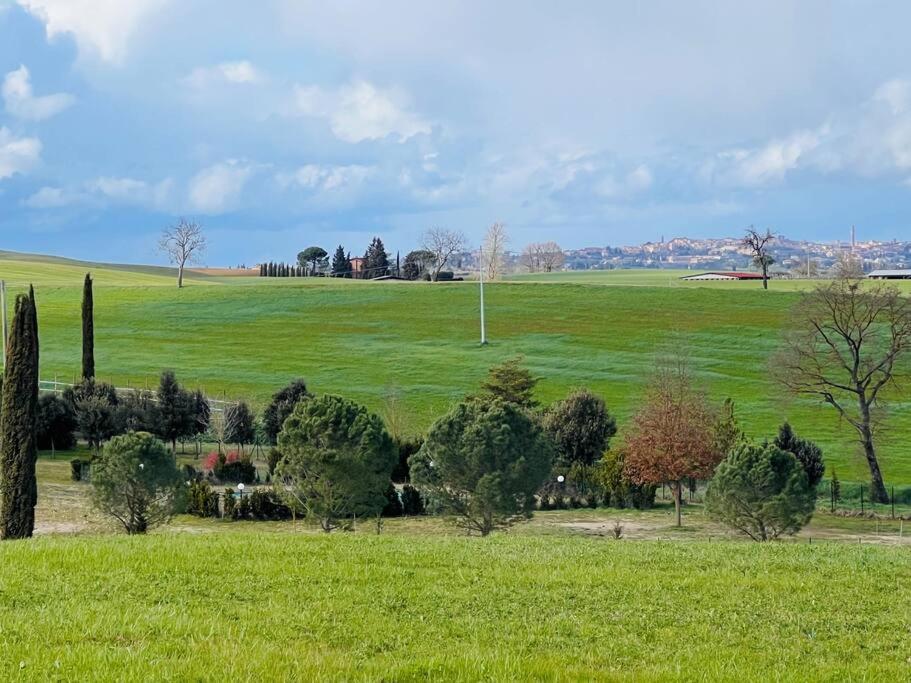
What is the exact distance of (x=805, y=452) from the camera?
156 feet

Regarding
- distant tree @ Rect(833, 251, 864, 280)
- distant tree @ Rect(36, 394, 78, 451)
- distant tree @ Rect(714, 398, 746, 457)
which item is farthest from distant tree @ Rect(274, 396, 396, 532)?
distant tree @ Rect(833, 251, 864, 280)

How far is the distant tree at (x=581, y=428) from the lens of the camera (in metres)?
50.5

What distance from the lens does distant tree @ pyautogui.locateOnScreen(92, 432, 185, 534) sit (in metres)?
30.3

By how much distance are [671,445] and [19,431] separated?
22.6m

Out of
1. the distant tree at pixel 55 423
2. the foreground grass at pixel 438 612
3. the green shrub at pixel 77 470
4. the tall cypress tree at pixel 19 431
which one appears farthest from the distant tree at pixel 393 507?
the foreground grass at pixel 438 612

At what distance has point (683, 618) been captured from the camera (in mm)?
11461

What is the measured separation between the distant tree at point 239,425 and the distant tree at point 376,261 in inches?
4546

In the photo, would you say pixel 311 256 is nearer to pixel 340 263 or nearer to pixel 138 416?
pixel 340 263

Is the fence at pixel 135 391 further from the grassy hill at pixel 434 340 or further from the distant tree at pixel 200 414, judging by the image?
the grassy hill at pixel 434 340

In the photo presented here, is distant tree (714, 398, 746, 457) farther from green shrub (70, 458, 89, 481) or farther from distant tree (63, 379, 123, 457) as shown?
distant tree (63, 379, 123, 457)

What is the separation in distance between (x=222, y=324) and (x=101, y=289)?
23145 millimetres

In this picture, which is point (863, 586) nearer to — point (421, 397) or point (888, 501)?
point (888, 501)

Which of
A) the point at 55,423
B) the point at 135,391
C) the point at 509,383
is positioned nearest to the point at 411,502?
the point at 509,383

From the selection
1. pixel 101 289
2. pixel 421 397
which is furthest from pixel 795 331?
pixel 101 289
